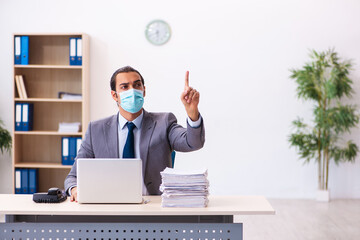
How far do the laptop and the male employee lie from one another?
0.41m

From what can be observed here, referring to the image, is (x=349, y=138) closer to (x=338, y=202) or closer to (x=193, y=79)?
(x=338, y=202)

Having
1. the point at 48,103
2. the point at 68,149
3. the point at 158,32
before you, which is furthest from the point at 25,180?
the point at 158,32

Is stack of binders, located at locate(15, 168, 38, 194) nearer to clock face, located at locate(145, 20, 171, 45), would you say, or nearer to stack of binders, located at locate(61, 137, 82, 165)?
stack of binders, located at locate(61, 137, 82, 165)

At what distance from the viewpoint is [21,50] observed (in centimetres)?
599

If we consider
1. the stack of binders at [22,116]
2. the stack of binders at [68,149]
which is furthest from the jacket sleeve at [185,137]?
the stack of binders at [22,116]

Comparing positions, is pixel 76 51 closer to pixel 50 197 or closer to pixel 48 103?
pixel 48 103

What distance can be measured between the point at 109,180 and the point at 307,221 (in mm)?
3062

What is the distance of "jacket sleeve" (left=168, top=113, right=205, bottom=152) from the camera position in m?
2.85

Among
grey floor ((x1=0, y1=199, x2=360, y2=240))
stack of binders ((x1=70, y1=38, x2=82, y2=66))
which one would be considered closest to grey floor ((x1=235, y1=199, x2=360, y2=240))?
grey floor ((x1=0, y1=199, x2=360, y2=240))

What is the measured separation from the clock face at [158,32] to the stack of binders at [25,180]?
6.86 feet

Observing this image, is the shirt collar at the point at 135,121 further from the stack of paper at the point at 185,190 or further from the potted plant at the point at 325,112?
the potted plant at the point at 325,112

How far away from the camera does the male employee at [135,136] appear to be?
3.06 metres

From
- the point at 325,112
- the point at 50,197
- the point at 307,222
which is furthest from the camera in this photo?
the point at 325,112

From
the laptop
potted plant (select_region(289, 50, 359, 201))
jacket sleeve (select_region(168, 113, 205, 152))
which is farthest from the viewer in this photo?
potted plant (select_region(289, 50, 359, 201))
